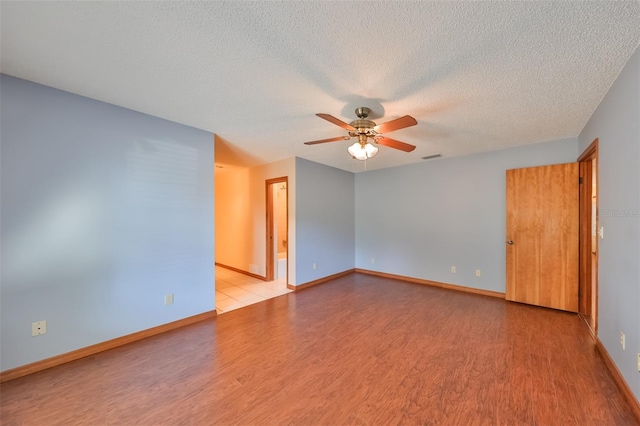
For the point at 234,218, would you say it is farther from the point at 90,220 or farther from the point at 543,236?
the point at 543,236

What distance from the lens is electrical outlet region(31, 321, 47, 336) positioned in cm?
201

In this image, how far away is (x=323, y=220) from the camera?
15.7 feet

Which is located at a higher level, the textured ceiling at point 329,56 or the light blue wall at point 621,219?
the textured ceiling at point 329,56

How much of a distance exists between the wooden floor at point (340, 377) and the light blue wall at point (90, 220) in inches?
13.5

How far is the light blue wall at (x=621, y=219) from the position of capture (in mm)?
1609

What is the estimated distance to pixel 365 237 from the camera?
5488 millimetres

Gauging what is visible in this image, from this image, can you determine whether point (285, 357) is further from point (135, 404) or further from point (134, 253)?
point (134, 253)

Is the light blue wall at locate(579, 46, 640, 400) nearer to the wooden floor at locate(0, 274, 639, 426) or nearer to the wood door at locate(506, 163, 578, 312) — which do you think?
the wooden floor at locate(0, 274, 639, 426)

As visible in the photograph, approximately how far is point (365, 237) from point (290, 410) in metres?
4.14

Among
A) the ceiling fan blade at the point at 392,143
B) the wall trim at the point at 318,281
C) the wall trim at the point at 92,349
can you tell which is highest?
the ceiling fan blade at the point at 392,143

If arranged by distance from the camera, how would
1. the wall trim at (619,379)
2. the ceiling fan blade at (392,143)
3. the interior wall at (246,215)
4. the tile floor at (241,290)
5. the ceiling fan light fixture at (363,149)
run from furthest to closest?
1. the interior wall at (246,215)
2. the tile floor at (241,290)
3. the ceiling fan blade at (392,143)
4. the ceiling fan light fixture at (363,149)
5. the wall trim at (619,379)

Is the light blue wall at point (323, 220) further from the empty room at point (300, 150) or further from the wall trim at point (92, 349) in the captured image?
the wall trim at point (92, 349)

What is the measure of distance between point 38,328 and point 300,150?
3.42 m

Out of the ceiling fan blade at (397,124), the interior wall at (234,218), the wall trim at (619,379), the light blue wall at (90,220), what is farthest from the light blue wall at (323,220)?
the wall trim at (619,379)
